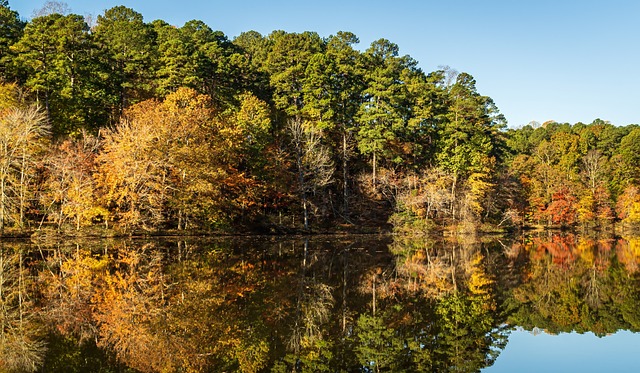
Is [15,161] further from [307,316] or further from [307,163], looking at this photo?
[307,316]

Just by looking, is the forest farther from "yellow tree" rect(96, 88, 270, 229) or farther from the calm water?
the calm water

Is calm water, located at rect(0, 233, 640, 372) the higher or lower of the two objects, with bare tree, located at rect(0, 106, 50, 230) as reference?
lower

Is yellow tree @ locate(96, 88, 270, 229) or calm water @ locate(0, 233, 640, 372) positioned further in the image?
yellow tree @ locate(96, 88, 270, 229)

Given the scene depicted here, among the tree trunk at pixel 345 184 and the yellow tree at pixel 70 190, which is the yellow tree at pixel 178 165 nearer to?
the yellow tree at pixel 70 190

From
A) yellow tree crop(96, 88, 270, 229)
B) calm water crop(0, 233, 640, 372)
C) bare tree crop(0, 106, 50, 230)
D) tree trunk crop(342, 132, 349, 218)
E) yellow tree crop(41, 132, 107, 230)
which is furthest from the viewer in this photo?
tree trunk crop(342, 132, 349, 218)

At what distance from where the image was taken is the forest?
34469 mm

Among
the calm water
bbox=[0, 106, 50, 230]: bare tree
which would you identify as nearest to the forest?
bbox=[0, 106, 50, 230]: bare tree

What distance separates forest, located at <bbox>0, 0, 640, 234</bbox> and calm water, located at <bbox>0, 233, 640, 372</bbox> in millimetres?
12666

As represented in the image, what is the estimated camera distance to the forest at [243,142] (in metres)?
34.5

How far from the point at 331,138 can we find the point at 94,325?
46.2m

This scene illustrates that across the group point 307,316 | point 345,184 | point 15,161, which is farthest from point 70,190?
point 307,316

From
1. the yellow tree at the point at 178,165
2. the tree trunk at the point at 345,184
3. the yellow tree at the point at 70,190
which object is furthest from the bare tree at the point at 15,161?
the tree trunk at the point at 345,184

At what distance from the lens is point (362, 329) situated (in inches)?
430

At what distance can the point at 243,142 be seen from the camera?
42031mm
